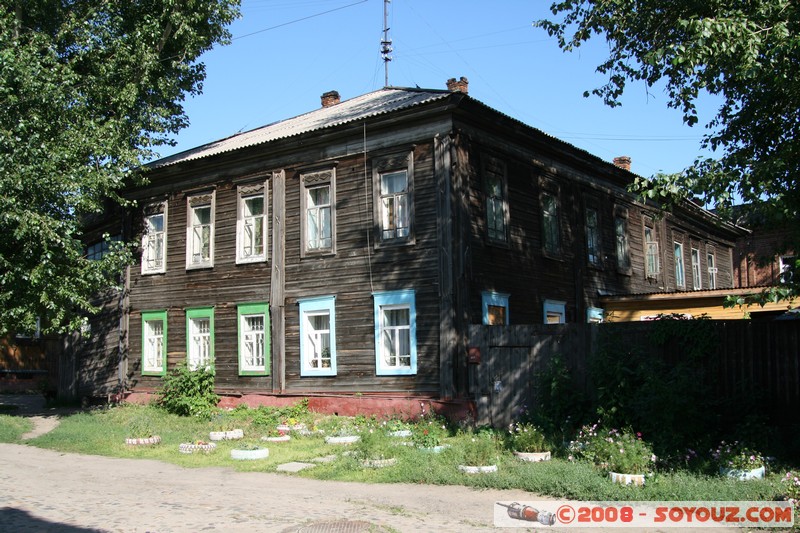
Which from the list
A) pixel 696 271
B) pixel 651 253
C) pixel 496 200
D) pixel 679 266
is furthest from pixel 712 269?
pixel 496 200

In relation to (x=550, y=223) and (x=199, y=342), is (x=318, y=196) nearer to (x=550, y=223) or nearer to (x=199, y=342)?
(x=199, y=342)

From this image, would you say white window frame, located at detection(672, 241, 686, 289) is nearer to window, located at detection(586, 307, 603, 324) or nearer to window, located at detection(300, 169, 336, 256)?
window, located at detection(586, 307, 603, 324)

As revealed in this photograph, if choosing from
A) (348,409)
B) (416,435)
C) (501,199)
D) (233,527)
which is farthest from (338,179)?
(233,527)

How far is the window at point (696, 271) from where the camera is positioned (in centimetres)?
2883

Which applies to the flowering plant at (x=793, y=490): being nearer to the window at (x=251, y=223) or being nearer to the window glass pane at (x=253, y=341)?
the window glass pane at (x=253, y=341)

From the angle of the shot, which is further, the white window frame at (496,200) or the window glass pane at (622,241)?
the window glass pane at (622,241)

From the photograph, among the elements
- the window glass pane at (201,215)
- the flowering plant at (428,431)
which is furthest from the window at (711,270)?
the window glass pane at (201,215)

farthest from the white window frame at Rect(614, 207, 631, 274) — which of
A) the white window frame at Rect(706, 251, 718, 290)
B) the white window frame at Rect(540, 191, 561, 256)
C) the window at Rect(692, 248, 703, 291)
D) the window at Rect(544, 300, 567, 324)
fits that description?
the white window frame at Rect(706, 251, 718, 290)

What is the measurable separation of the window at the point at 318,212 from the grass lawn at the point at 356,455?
4.17 m

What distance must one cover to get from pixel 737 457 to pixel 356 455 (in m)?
5.75

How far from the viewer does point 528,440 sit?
11.4 meters

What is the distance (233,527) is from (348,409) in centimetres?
938

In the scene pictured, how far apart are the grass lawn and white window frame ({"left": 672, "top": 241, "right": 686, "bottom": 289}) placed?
52.5 feet

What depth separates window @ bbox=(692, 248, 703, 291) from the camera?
28828 millimetres
